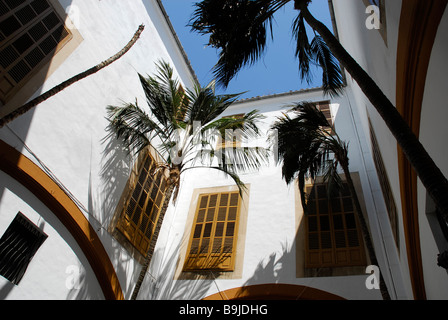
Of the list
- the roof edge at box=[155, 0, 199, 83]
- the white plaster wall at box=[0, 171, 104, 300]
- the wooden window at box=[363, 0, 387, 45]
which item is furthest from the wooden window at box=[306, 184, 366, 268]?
the roof edge at box=[155, 0, 199, 83]

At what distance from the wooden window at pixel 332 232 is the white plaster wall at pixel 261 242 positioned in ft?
1.22

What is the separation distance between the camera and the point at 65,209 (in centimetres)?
603

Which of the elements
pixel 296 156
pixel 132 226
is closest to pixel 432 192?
pixel 296 156

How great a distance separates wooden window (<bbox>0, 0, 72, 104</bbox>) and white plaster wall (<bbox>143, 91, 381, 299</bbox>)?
5154mm

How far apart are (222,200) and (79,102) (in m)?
4.77

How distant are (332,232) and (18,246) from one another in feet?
21.2

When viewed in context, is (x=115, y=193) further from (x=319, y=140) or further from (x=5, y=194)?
(x=319, y=140)

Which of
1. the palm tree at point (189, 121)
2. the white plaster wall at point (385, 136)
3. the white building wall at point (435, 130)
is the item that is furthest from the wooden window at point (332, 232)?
the white building wall at point (435, 130)

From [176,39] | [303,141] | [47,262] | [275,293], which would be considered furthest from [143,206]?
[176,39]

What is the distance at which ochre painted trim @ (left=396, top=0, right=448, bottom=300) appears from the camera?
8.71ft

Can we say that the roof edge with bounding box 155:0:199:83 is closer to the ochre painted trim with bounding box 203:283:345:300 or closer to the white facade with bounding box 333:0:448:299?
the white facade with bounding box 333:0:448:299

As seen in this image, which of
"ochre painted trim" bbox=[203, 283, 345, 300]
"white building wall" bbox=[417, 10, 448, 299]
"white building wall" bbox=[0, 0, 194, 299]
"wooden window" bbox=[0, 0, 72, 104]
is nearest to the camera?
"white building wall" bbox=[417, 10, 448, 299]

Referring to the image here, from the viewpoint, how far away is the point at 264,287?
741cm

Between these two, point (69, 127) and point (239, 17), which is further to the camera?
point (69, 127)
